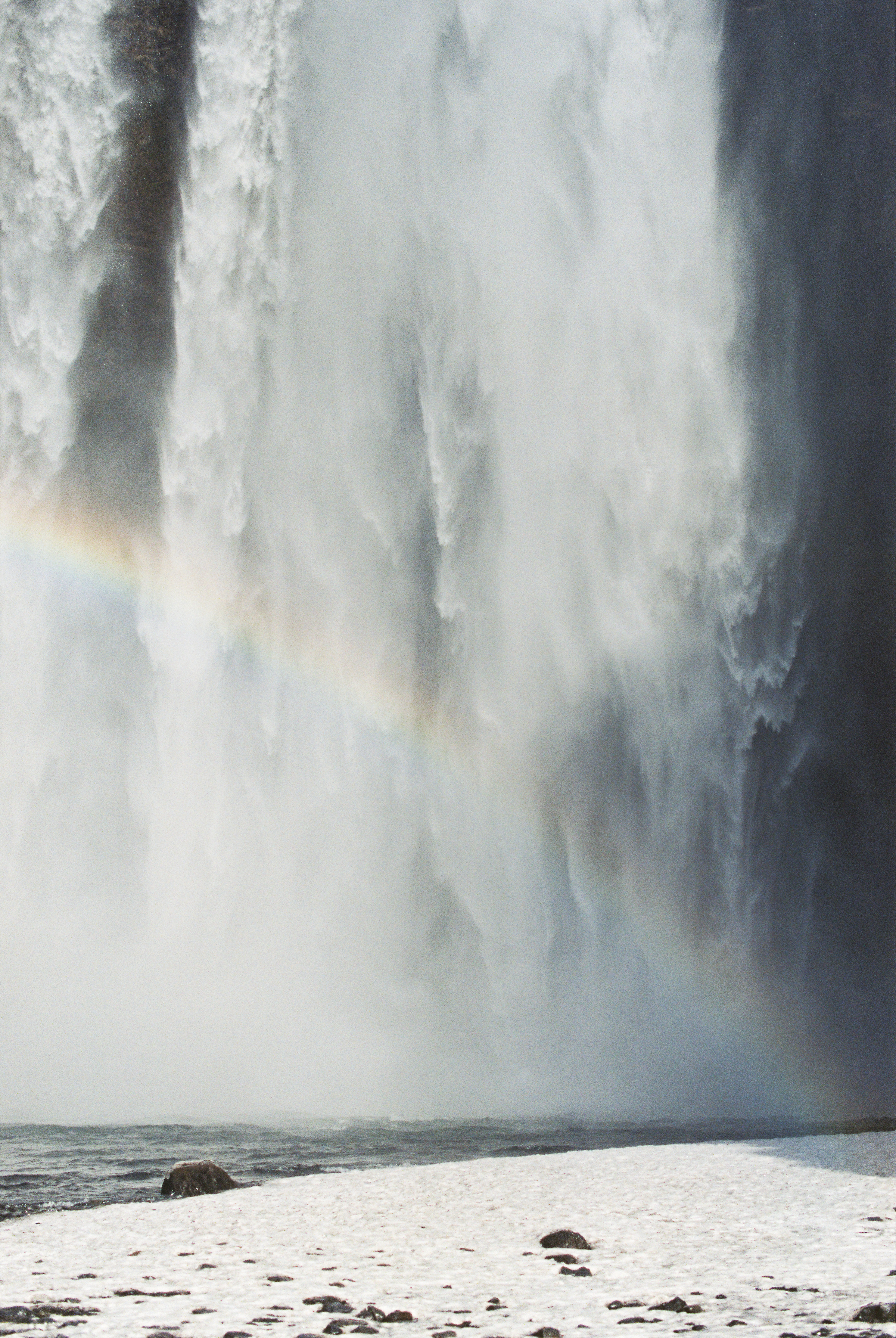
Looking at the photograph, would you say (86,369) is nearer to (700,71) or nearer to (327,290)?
(327,290)

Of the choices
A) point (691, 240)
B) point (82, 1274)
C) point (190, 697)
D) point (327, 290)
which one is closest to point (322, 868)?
point (190, 697)

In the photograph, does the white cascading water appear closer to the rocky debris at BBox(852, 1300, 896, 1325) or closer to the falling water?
the falling water

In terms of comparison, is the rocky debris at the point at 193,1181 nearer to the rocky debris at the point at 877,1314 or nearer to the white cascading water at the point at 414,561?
the rocky debris at the point at 877,1314

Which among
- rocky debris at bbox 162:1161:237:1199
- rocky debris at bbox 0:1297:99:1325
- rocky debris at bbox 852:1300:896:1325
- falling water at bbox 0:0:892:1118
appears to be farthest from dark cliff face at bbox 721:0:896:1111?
rocky debris at bbox 0:1297:99:1325

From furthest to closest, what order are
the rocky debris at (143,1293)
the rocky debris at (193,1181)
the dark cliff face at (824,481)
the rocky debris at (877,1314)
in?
the dark cliff face at (824,481), the rocky debris at (193,1181), the rocky debris at (143,1293), the rocky debris at (877,1314)

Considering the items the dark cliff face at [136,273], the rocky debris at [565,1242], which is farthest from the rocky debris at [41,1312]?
the dark cliff face at [136,273]

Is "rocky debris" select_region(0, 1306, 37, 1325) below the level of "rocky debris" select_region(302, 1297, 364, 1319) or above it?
below
